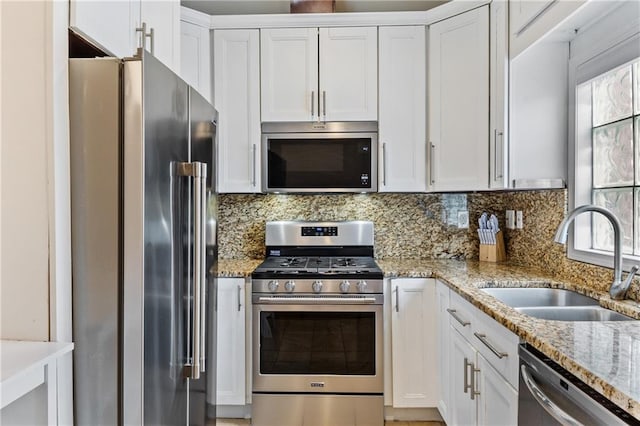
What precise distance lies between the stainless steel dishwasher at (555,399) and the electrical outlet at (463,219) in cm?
170

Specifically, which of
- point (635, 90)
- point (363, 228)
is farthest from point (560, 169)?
point (363, 228)

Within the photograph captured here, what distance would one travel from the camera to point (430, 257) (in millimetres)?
2840

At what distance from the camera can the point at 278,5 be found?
268 cm

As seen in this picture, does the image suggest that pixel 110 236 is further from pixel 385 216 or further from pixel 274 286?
pixel 385 216

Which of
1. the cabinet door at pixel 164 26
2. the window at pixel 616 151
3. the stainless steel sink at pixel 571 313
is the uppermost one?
the cabinet door at pixel 164 26

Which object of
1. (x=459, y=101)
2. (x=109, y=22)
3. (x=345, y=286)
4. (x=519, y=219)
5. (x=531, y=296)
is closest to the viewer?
(x=109, y=22)

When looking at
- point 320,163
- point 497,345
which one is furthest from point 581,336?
point 320,163

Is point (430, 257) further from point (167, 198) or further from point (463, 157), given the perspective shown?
point (167, 198)

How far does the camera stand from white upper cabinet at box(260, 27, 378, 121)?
252 cm

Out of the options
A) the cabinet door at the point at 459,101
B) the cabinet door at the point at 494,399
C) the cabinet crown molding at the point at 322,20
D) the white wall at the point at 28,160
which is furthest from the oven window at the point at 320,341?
the cabinet crown molding at the point at 322,20

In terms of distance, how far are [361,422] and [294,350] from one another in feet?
1.86

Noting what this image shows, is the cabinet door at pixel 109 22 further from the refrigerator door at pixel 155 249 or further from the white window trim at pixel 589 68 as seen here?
the white window trim at pixel 589 68

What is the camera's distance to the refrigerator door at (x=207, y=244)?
1509 millimetres

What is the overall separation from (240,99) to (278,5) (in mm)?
724
